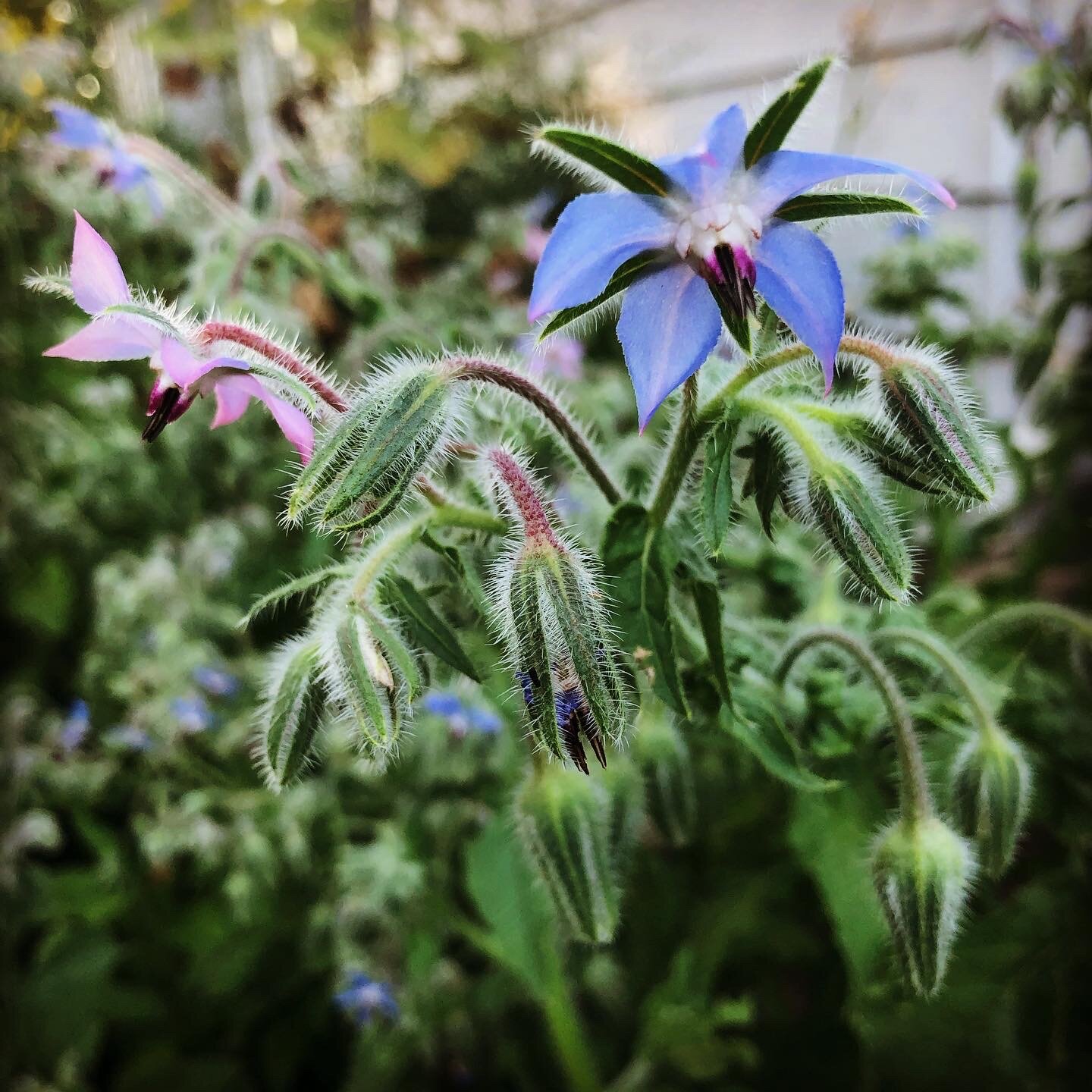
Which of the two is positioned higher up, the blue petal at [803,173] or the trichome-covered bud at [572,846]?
the blue petal at [803,173]

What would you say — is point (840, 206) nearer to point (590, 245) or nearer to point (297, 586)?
point (590, 245)

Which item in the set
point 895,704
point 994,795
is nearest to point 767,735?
point 895,704

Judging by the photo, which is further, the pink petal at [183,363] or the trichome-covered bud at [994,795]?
the trichome-covered bud at [994,795]

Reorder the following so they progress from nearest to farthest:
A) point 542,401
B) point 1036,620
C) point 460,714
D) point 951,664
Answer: point 542,401 → point 951,664 → point 1036,620 → point 460,714

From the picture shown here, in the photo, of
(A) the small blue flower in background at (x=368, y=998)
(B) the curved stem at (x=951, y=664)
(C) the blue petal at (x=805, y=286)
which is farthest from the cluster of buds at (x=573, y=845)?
(A) the small blue flower in background at (x=368, y=998)

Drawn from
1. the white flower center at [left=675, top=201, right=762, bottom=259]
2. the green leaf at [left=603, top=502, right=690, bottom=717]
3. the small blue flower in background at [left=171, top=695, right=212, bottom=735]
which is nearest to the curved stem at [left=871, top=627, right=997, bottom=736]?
the green leaf at [left=603, top=502, right=690, bottom=717]

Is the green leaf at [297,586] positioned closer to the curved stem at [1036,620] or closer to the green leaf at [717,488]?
the green leaf at [717,488]
